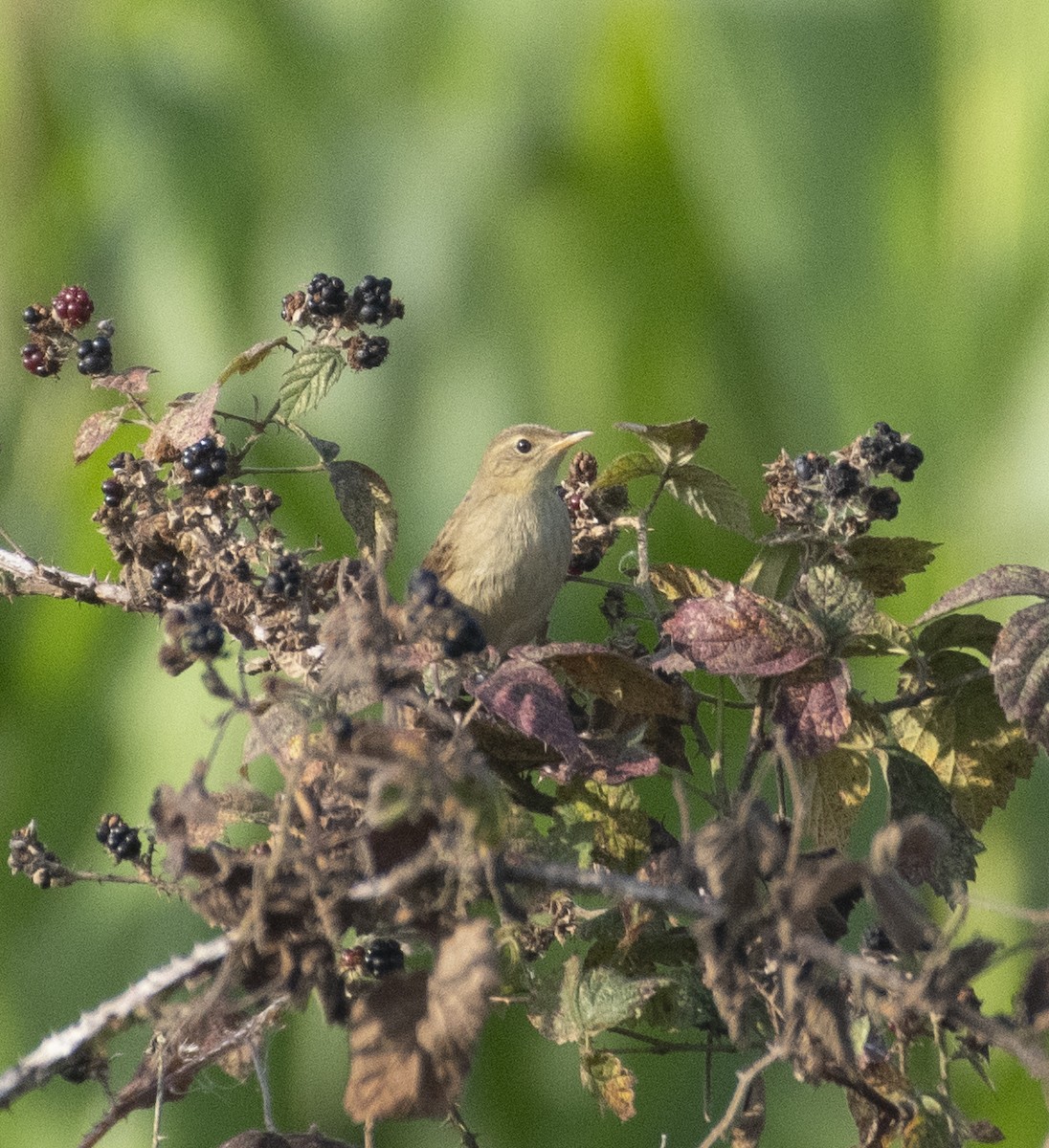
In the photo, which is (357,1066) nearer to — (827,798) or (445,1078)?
(445,1078)

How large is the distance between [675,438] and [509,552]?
48 cm

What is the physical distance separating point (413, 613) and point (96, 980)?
1722 millimetres

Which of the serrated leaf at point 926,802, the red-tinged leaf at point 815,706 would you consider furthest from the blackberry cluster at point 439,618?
the serrated leaf at point 926,802

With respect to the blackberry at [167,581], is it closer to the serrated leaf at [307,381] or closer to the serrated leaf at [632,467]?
the serrated leaf at [307,381]

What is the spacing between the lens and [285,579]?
98 cm

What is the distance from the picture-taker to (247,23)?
7.82 ft

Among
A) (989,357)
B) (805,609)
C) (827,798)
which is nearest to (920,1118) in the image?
(827,798)

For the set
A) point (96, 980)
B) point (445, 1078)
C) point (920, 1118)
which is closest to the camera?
point (445, 1078)

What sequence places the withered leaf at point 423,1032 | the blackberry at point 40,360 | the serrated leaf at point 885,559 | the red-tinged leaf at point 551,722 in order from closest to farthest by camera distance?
the withered leaf at point 423,1032, the red-tinged leaf at point 551,722, the serrated leaf at point 885,559, the blackberry at point 40,360

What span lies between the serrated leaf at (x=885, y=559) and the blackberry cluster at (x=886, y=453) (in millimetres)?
68

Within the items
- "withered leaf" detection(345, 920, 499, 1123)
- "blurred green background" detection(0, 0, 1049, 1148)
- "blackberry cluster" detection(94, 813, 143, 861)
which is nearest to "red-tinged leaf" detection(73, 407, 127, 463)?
"blackberry cluster" detection(94, 813, 143, 861)

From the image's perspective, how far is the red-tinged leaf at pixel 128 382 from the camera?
1190mm

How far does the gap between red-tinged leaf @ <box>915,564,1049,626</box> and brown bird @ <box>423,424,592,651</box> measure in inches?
22.0

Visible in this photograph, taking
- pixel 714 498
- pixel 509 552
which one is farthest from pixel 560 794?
pixel 509 552
